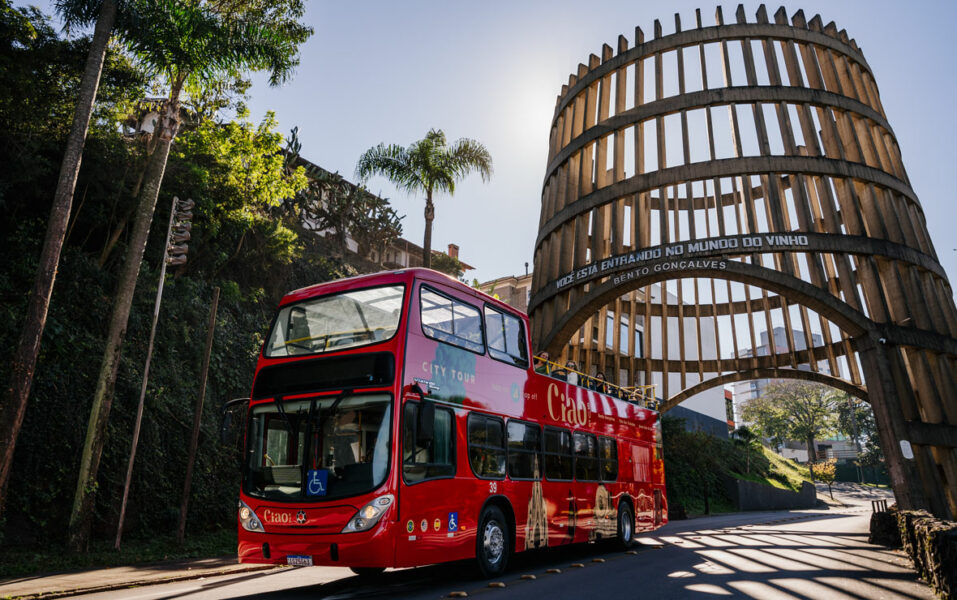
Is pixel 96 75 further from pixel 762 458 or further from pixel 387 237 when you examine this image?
pixel 762 458

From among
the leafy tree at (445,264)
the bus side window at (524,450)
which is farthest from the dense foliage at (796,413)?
the bus side window at (524,450)

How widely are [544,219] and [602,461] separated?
56.5 ft

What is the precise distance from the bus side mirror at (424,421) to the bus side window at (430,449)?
0.18 meters

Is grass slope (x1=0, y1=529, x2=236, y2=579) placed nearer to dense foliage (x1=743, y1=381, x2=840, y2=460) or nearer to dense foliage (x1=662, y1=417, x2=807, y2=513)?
dense foliage (x1=662, y1=417, x2=807, y2=513)

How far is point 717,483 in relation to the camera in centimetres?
4162

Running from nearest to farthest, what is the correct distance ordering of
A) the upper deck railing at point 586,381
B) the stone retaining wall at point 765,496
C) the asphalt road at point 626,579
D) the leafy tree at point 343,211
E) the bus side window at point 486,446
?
the asphalt road at point 626,579 < the bus side window at point 486,446 < the upper deck railing at point 586,381 < the leafy tree at point 343,211 < the stone retaining wall at point 765,496

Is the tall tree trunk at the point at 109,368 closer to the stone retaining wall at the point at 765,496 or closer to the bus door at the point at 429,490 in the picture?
the bus door at the point at 429,490

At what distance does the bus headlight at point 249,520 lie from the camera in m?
7.95

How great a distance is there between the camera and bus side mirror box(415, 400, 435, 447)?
7.60 meters

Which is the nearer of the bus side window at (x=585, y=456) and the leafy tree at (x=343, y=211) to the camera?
the bus side window at (x=585, y=456)

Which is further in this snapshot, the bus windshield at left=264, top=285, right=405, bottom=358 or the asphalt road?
the bus windshield at left=264, top=285, right=405, bottom=358

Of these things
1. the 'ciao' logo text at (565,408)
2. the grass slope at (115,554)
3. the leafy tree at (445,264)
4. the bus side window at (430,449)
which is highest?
the leafy tree at (445,264)

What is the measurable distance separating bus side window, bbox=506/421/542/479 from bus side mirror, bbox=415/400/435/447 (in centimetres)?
274

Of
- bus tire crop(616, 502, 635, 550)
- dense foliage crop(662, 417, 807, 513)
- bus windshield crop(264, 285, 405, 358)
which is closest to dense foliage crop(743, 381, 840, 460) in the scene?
dense foliage crop(662, 417, 807, 513)
